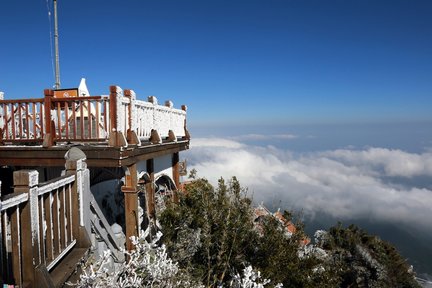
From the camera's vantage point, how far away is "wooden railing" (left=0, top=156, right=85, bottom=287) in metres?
2.96

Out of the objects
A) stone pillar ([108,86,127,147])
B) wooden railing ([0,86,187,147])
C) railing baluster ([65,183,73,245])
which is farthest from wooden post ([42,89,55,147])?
railing baluster ([65,183,73,245])

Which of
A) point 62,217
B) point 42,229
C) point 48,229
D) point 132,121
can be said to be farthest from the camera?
Answer: point 132,121

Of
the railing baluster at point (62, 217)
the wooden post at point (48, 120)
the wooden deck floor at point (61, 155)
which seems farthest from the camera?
the wooden post at point (48, 120)

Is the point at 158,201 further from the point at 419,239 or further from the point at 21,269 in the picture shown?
the point at 419,239

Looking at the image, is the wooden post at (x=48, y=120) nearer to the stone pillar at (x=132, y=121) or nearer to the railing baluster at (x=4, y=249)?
the stone pillar at (x=132, y=121)

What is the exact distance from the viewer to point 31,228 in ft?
10.4

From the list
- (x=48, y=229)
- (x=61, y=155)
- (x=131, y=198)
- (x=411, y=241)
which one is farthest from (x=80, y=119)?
(x=411, y=241)

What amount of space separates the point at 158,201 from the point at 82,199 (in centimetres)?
544

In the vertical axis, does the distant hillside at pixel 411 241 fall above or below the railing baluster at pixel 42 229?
below

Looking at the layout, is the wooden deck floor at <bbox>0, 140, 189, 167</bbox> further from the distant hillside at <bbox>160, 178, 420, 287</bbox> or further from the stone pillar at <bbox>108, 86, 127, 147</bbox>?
the distant hillside at <bbox>160, 178, 420, 287</bbox>

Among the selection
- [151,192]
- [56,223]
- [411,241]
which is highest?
[56,223]

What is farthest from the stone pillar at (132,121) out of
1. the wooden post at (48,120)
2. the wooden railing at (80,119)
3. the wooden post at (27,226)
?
the wooden post at (27,226)

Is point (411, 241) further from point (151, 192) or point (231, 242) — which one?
point (231, 242)

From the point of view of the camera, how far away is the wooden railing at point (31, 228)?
2.96 meters
